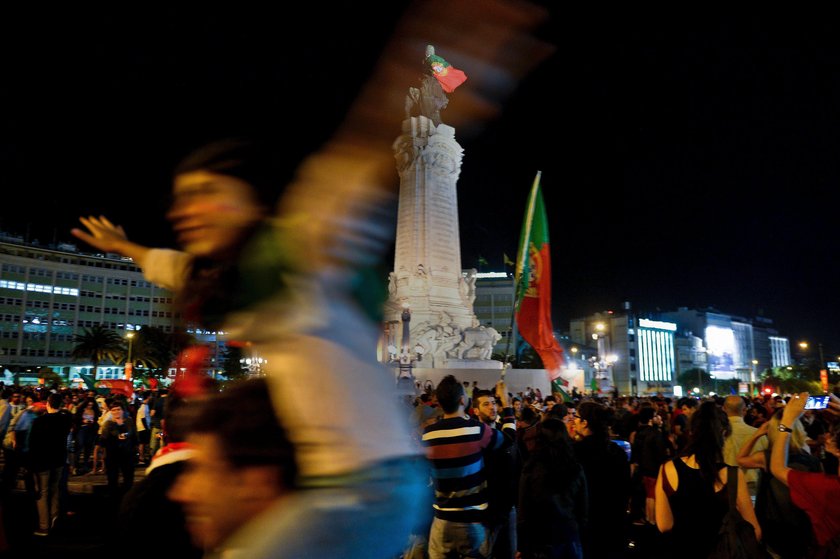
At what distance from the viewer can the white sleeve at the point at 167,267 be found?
248 cm

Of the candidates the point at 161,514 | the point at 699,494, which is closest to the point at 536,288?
the point at 699,494

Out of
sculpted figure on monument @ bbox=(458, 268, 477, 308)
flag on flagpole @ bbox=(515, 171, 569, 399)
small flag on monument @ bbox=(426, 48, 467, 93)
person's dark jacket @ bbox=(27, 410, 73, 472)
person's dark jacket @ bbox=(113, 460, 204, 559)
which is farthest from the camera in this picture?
sculpted figure on monument @ bbox=(458, 268, 477, 308)

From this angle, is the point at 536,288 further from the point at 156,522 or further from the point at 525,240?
the point at 156,522

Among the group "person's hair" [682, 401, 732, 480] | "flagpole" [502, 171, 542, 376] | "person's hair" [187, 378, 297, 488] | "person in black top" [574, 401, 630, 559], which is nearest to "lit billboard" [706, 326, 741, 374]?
"flagpole" [502, 171, 542, 376]

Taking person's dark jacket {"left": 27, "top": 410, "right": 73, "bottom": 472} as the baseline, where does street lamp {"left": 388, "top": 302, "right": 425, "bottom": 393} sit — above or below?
above

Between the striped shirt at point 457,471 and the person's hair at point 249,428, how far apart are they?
339 cm

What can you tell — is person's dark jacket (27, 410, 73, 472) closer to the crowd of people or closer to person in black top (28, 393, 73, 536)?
person in black top (28, 393, 73, 536)

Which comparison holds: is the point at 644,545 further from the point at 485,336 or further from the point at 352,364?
the point at 485,336

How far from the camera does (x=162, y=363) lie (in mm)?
68250

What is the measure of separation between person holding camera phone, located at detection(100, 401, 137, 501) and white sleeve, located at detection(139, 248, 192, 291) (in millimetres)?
11308

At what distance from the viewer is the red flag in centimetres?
2155

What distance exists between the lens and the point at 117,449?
12297 mm

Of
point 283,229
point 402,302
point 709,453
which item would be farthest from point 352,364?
point 402,302

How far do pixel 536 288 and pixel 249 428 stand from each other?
20.9 metres
